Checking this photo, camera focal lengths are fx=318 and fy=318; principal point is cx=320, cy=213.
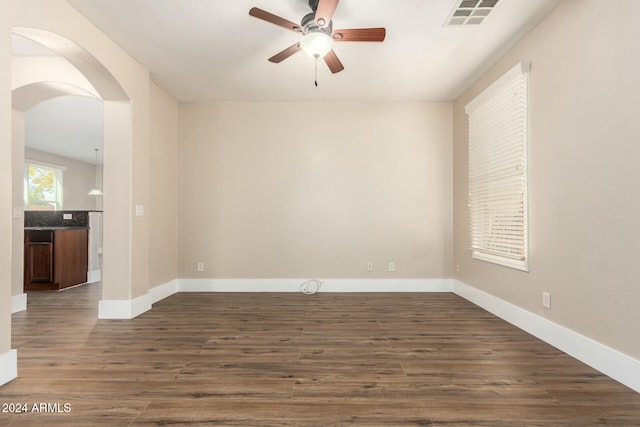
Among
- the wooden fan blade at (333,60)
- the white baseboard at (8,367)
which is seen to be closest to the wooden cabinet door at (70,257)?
the white baseboard at (8,367)

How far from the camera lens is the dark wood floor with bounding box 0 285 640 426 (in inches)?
68.7

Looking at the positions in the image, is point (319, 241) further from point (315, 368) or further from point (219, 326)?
point (315, 368)

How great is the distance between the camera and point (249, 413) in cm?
Answer: 175

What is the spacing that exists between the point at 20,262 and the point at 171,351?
109 inches

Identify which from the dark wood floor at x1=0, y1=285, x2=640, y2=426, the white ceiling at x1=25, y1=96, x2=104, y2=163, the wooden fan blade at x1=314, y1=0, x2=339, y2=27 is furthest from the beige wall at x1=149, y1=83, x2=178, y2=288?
the wooden fan blade at x1=314, y1=0, x2=339, y2=27

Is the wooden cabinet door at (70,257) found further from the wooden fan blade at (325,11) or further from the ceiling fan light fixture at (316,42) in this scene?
the wooden fan blade at (325,11)

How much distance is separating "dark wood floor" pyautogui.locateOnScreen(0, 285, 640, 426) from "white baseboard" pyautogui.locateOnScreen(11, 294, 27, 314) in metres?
0.26

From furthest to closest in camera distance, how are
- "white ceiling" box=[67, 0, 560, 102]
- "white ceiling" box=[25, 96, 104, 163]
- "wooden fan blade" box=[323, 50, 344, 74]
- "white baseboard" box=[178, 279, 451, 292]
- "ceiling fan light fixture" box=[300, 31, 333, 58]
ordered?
"white ceiling" box=[25, 96, 104, 163], "white baseboard" box=[178, 279, 451, 292], "wooden fan blade" box=[323, 50, 344, 74], "white ceiling" box=[67, 0, 560, 102], "ceiling fan light fixture" box=[300, 31, 333, 58]

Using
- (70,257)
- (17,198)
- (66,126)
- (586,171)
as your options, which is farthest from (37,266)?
(586,171)

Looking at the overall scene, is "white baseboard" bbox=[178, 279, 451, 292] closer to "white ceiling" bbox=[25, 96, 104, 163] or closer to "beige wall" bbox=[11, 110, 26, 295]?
"beige wall" bbox=[11, 110, 26, 295]

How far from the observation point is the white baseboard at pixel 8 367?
80.4 inches

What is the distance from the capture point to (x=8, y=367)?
209cm

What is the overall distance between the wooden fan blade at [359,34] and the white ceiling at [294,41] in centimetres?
27

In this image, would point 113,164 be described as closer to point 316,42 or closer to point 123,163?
point 123,163
